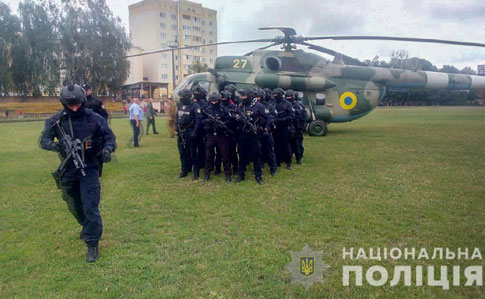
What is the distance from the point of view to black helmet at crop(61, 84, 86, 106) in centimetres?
386

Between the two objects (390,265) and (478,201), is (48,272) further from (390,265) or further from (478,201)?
(478,201)

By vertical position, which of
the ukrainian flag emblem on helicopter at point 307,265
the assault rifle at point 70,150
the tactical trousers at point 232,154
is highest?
the assault rifle at point 70,150

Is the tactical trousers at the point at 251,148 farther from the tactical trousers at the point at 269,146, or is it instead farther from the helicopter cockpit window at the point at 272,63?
the helicopter cockpit window at the point at 272,63

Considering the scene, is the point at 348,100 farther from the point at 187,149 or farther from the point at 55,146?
the point at 55,146

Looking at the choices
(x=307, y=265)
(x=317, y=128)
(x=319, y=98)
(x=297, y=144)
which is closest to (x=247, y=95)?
(x=297, y=144)

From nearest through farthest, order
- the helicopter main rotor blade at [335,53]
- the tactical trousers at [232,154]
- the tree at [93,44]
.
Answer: the tactical trousers at [232,154] < the helicopter main rotor blade at [335,53] < the tree at [93,44]

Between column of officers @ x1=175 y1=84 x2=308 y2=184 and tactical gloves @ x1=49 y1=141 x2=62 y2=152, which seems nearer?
tactical gloves @ x1=49 y1=141 x2=62 y2=152

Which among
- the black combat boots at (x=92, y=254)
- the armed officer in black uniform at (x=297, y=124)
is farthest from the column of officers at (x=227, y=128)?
the black combat boots at (x=92, y=254)

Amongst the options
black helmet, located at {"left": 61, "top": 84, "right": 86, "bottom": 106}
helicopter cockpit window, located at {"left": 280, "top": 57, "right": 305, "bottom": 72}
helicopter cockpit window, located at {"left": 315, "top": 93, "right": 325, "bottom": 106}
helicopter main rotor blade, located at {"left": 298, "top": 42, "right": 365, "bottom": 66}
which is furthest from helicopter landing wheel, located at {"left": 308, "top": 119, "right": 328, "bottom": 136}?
black helmet, located at {"left": 61, "top": 84, "right": 86, "bottom": 106}

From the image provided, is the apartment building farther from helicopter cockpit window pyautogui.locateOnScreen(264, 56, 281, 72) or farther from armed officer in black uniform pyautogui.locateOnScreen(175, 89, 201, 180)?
armed officer in black uniform pyautogui.locateOnScreen(175, 89, 201, 180)

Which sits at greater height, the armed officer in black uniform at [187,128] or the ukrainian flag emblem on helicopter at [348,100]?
the ukrainian flag emblem on helicopter at [348,100]

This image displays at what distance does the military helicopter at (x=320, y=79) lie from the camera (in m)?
13.2

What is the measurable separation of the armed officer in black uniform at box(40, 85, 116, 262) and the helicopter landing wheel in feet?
37.2

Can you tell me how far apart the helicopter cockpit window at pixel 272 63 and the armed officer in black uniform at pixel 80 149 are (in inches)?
395
